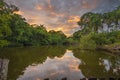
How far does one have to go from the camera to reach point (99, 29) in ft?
368

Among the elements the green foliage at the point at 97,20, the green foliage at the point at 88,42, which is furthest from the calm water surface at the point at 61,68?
the green foliage at the point at 97,20

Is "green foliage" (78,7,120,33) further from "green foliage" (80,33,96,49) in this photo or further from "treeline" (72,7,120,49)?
"green foliage" (80,33,96,49)

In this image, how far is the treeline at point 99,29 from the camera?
6889 cm

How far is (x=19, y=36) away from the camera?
95375 mm

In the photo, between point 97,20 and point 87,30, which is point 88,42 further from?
point 87,30

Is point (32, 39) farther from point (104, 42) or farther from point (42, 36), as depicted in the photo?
point (104, 42)

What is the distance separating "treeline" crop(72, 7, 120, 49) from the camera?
68.9m

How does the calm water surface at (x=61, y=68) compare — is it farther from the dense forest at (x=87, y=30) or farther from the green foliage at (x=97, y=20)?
the green foliage at (x=97, y=20)

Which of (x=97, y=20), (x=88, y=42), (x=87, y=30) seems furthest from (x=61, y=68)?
(x=87, y=30)

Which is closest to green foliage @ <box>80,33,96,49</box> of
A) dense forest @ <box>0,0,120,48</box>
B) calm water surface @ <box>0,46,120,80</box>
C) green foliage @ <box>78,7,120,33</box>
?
dense forest @ <box>0,0,120,48</box>

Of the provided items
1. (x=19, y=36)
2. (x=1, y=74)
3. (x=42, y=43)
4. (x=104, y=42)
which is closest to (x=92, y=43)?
(x=104, y=42)

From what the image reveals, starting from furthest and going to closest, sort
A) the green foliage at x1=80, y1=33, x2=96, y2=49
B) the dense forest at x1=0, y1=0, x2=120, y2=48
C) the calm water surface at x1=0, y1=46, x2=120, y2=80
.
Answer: the dense forest at x1=0, y1=0, x2=120, y2=48
the green foliage at x1=80, y1=33, x2=96, y2=49
the calm water surface at x1=0, y1=46, x2=120, y2=80

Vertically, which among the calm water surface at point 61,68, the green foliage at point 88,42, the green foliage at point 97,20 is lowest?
the calm water surface at point 61,68

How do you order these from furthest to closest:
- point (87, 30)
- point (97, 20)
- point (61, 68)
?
point (87, 30) < point (97, 20) < point (61, 68)
